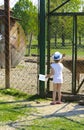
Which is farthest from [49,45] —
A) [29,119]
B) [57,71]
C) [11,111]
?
[29,119]

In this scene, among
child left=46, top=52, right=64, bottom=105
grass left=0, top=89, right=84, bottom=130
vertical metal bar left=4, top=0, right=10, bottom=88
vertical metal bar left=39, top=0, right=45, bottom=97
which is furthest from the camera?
vertical metal bar left=4, top=0, right=10, bottom=88

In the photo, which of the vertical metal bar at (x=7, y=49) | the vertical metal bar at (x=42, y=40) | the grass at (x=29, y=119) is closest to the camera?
the grass at (x=29, y=119)

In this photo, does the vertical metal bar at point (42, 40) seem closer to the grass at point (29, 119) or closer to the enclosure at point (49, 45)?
the enclosure at point (49, 45)

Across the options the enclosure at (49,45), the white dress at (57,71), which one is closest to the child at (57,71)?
the white dress at (57,71)

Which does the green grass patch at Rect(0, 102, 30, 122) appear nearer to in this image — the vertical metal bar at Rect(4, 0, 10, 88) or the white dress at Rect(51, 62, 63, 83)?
the white dress at Rect(51, 62, 63, 83)

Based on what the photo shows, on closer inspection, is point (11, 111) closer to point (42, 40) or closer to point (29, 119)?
point (29, 119)

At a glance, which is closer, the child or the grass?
the grass

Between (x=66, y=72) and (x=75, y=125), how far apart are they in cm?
727

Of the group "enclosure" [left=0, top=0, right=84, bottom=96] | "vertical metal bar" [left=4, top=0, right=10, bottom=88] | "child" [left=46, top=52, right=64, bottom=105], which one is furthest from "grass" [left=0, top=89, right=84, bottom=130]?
"vertical metal bar" [left=4, top=0, right=10, bottom=88]

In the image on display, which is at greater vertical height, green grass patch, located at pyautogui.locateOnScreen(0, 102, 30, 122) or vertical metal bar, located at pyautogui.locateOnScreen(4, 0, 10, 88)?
vertical metal bar, located at pyautogui.locateOnScreen(4, 0, 10, 88)

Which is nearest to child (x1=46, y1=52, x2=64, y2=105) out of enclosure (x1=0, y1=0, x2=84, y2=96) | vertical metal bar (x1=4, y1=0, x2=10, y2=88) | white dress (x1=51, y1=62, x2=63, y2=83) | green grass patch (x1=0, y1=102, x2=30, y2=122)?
white dress (x1=51, y1=62, x2=63, y2=83)

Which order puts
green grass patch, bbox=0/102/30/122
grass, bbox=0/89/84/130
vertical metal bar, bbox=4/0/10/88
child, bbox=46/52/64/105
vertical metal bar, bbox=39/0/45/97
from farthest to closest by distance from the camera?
vertical metal bar, bbox=4/0/10/88 → vertical metal bar, bbox=39/0/45/97 → child, bbox=46/52/64/105 → green grass patch, bbox=0/102/30/122 → grass, bbox=0/89/84/130

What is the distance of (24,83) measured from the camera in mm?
11383

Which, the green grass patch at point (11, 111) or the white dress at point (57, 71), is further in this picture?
the white dress at point (57, 71)
